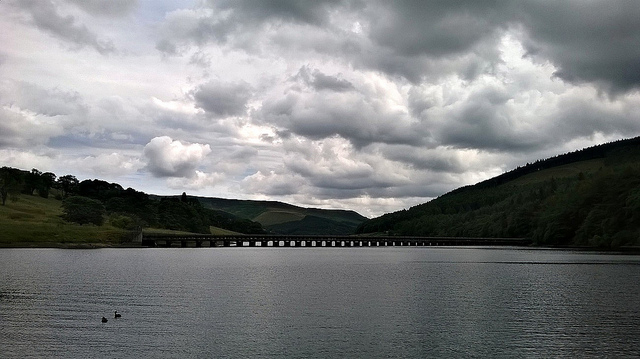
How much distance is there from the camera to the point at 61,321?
51.6 m

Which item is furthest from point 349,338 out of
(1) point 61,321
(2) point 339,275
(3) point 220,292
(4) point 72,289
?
(2) point 339,275

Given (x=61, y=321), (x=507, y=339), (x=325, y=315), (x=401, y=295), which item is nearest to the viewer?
(x=507, y=339)

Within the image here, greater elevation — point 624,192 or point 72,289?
point 624,192

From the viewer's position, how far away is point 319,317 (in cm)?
5497

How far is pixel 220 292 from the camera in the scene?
75.4m

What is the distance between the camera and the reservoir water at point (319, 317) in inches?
1630

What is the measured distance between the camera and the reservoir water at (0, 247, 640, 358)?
41.4m

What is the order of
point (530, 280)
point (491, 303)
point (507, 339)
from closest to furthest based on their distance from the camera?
point (507, 339), point (491, 303), point (530, 280)

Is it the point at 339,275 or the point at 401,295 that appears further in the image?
the point at 339,275

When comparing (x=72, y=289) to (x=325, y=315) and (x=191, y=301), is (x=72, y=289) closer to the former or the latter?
(x=191, y=301)

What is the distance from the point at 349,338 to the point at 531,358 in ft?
42.6

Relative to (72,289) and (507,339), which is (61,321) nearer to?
(72,289)

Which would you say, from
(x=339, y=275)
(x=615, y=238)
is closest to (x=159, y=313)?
(x=339, y=275)

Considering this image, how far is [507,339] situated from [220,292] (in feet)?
133
